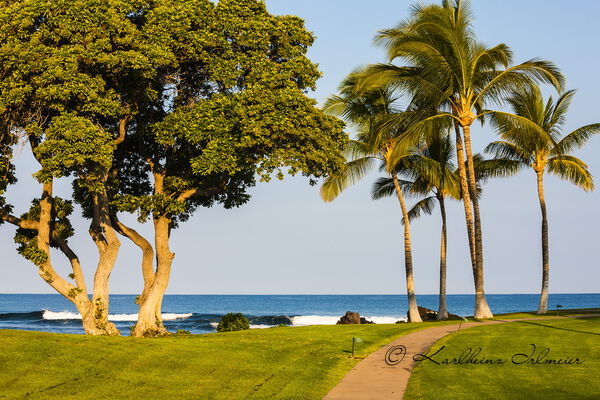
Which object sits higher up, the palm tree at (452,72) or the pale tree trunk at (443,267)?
the palm tree at (452,72)

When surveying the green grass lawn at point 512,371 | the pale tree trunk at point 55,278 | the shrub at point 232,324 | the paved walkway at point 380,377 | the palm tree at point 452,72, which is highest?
the palm tree at point 452,72

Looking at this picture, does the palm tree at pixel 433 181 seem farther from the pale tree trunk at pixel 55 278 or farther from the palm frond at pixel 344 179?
the pale tree trunk at pixel 55 278

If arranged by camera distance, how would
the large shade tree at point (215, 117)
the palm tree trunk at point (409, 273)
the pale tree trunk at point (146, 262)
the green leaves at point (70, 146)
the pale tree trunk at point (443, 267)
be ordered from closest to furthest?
the green leaves at point (70, 146), the large shade tree at point (215, 117), the pale tree trunk at point (146, 262), the palm tree trunk at point (409, 273), the pale tree trunk at point (443, 267)

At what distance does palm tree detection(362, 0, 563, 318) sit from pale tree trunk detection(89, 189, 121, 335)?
14296 mm

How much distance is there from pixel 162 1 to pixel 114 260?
36.4 ft

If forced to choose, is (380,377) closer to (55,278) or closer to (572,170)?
(55,278)

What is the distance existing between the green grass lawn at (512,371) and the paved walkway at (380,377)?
295mm

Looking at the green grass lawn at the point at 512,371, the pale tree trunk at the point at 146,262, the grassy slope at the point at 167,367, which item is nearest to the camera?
the green grass lawn at the point at 512,371

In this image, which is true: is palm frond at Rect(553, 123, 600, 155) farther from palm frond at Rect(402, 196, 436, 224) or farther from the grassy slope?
the grassy slope

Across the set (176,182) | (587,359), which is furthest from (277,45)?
(587,359)

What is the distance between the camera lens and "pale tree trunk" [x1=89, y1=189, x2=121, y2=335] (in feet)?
85.6

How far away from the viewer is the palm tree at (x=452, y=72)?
31234 mm

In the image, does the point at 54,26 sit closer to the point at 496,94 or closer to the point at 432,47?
the point at 432,47

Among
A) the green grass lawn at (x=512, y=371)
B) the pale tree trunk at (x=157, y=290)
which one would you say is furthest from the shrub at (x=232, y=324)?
the green grass lawn at (x=512, y=371)
